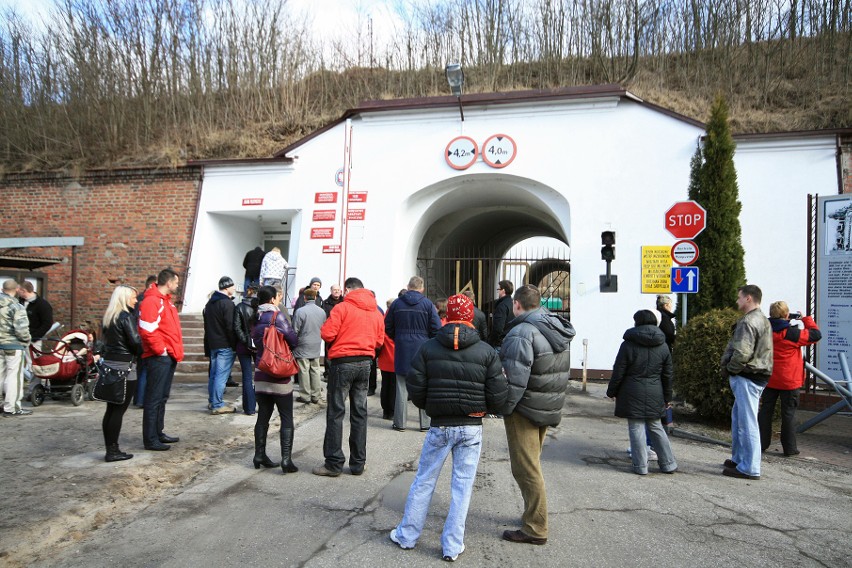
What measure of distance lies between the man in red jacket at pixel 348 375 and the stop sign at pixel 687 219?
6551 mm

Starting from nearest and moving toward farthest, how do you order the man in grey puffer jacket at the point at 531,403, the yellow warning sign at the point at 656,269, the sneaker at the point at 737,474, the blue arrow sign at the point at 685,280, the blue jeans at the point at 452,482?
the blue jeans at the point at 452,482 → the man in grey puffer jacket at the point at 531,403 → the sneaker at the point at 737,474 → the blue arrow sign at the point at 685,280 → the yellow warning sign at the point at 656,269

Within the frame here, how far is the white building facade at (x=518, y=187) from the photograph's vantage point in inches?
468

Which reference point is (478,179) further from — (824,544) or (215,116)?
(824,544)

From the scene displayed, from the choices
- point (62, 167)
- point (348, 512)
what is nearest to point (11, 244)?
point (62, 167)

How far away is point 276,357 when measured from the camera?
5.65 meters

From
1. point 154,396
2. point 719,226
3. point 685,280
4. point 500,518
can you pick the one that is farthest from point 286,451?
point 719,226

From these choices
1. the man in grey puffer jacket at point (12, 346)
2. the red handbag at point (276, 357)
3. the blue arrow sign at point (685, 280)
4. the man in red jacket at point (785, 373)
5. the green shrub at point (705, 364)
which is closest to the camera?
the red handbag at point (276, 357)

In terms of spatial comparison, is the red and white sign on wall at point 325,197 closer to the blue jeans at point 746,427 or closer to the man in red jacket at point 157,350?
the man in red jacket at point 157,350

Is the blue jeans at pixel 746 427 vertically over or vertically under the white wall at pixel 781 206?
under

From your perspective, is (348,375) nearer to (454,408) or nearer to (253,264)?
(454,408)

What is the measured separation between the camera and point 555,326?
444cm

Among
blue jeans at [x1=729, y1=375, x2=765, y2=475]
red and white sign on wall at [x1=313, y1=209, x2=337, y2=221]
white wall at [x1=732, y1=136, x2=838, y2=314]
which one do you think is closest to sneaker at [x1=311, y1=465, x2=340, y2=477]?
blue jeans at [x1=729, y1=375, x2=765, y2=475]

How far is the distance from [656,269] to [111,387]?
10.4 meters

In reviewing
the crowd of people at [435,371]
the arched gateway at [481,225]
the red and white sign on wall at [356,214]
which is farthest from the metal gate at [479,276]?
the crowd of people at [435,371]
